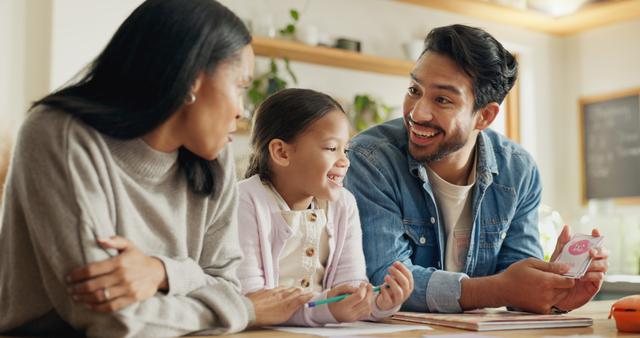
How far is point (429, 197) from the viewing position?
2.01 m

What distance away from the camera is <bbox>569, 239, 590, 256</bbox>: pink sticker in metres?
1.70

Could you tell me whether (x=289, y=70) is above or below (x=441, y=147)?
above

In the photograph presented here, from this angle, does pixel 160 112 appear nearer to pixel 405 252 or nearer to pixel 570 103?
pixel 405 252

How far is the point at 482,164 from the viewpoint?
6.90ft

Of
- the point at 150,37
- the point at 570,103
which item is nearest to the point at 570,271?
the point at 150,37

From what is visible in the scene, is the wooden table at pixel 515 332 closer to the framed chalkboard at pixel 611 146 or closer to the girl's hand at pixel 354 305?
the girl's hand at pixel 354 305

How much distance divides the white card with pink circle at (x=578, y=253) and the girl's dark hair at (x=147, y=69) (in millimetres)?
915

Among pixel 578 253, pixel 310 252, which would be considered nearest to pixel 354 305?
pixel 310 252

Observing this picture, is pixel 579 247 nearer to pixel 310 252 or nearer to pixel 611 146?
pixel 310 252

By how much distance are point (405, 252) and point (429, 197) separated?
0.17 meters

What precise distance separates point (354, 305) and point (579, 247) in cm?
59

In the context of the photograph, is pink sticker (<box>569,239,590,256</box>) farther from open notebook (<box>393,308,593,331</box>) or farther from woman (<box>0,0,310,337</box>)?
woman (<box>0,0,310,337</box>)

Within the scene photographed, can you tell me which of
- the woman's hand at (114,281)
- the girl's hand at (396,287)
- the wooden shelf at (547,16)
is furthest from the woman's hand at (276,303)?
the wooden shelf at (547,16)

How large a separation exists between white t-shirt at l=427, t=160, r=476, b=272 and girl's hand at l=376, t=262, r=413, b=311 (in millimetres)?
599
